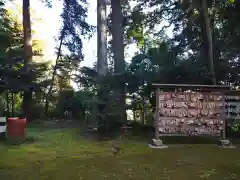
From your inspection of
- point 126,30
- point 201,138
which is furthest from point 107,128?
point 126,30

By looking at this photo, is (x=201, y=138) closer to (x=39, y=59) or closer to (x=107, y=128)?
(x=107, y=128)

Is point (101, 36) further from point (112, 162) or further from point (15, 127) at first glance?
point (112, 162)

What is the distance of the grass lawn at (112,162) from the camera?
4.21 m

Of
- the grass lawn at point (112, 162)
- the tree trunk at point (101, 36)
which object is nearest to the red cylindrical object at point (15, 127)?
the grass lawn at point (112, 162)

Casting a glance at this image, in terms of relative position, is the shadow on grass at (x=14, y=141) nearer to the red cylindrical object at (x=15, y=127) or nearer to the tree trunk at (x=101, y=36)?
the red cylindrical object at (x=15, y=127)

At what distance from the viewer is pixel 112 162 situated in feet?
16.6

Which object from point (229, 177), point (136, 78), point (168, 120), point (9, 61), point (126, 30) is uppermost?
point (126, 30)

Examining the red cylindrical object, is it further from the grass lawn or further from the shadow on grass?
the grass lawn

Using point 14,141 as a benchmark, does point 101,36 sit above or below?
above

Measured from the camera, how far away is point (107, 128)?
8000mm

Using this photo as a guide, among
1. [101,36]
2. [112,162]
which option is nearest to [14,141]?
[112,162]

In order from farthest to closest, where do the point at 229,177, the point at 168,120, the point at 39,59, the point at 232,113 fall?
1. the point at 39,59
2. the point at 232,113
3. the point at 168,120
4. the point at 229,177

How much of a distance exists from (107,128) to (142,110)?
135 cm

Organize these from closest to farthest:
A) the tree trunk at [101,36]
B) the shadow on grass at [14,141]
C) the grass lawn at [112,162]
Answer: the grass lawn at [112,162]
the shadow on grass at [14,141]
the tree trunk at [101,36]
